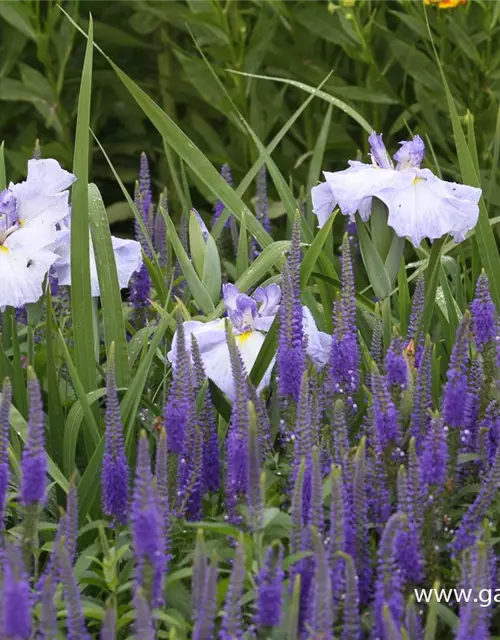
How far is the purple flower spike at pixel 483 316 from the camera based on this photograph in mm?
1711

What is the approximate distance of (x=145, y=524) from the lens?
1176 millimetres

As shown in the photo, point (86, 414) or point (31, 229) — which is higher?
point (31, 229)

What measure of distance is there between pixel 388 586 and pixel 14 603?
1.33 feet

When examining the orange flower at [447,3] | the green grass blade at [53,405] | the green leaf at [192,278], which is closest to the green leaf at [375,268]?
the green leaf at [192,278]

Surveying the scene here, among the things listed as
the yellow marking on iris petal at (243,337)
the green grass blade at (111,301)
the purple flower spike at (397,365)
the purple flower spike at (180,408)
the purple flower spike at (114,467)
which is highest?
the green grass blade at (111,301)

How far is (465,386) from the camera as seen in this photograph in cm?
153

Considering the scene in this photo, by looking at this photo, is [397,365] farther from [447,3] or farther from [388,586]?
[447,3]

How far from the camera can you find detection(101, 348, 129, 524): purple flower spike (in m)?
1.44

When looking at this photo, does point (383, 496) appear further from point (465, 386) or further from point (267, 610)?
point (267, 610)

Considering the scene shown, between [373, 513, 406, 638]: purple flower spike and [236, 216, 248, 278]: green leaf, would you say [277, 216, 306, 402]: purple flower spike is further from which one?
[236, 216, 248, 278]: green leaf

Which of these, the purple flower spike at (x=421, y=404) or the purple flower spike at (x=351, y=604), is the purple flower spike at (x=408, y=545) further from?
the purple flower spike at (x=421, y=404)

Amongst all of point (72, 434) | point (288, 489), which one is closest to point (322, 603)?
point (288, 489)

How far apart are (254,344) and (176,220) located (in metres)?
1.84

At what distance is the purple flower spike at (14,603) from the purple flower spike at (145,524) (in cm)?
14
